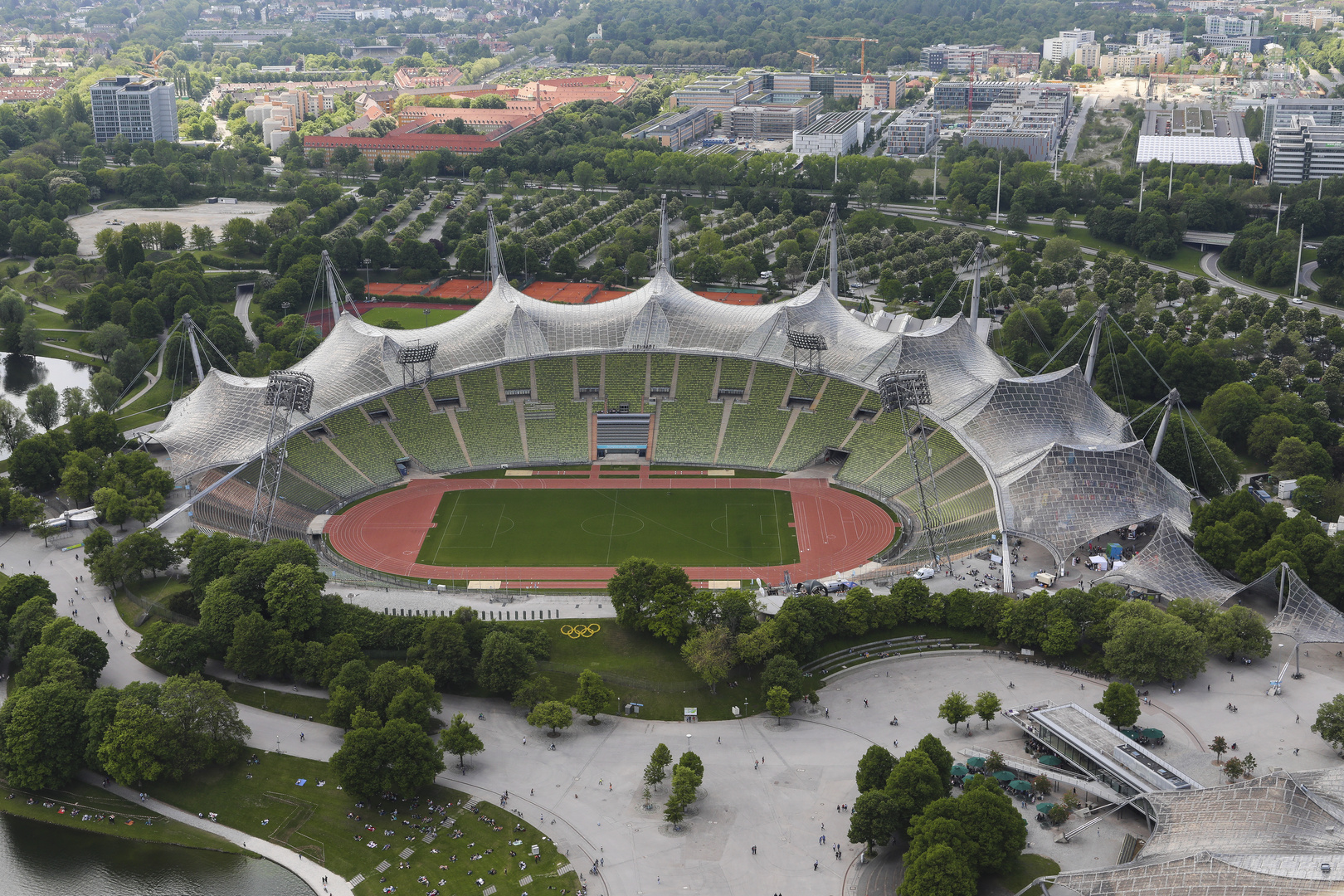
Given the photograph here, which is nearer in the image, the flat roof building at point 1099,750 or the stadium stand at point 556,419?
the flat roof building at point 1099,750

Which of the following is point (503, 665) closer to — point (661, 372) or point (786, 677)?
point (786, 677)

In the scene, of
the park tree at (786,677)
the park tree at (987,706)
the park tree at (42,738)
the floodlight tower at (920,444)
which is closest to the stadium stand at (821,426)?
the floodlight tower at (920,444)

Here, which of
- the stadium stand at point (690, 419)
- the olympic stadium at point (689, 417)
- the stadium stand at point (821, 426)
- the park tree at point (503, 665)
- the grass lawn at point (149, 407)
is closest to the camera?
the park tree at point (503, 665)

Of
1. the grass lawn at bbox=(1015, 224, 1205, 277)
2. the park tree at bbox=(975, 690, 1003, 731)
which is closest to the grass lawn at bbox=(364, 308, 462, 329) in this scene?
the grass lawn at bbox=(1015, 224, 1205, 277)

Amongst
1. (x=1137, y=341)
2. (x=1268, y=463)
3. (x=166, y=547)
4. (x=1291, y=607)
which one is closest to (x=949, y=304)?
(x=1137, y=341)

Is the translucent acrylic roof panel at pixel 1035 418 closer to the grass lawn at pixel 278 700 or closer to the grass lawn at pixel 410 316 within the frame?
the grass lawn at pixel 278 700

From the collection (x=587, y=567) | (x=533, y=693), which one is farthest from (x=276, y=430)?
(x=533, y=693)

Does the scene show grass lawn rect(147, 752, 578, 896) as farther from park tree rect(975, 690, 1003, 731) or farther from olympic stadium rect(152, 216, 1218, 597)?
olympic stadium rect(152, 216, 1218, 597)

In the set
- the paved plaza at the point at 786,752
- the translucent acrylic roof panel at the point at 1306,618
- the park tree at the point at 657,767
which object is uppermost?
the translucent acrylic roof panel at the point at 1306,618
